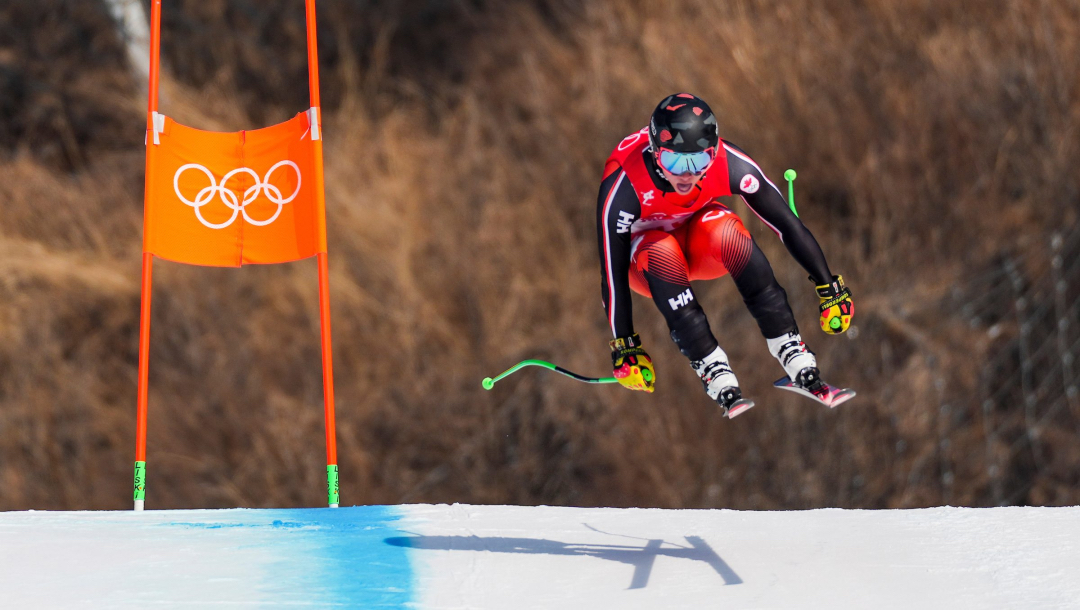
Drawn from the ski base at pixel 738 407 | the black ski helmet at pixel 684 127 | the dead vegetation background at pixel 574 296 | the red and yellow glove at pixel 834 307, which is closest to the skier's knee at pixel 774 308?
the red and yellow glove at pixel 834 307

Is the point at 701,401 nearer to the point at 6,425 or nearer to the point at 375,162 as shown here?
the point at 375,162

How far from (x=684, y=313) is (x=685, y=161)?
60 cm

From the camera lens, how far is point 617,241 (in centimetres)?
559

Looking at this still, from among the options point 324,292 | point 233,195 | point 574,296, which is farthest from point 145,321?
point 574,296

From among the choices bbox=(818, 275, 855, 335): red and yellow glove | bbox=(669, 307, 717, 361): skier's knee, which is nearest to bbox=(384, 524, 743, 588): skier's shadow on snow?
bbox=(669, 307, 717, 361): skier's knee

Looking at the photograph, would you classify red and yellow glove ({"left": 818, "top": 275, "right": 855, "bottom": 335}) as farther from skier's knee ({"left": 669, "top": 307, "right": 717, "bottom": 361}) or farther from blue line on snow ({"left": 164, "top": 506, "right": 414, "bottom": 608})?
blue line on snow ({"left": 164, "top": 506, "right": 414, "bottom": 608})

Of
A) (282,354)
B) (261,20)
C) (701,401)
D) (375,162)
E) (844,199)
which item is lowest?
(701,401)

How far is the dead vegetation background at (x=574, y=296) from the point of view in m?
11.0

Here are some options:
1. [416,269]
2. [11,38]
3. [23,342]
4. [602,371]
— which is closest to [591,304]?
[602,371]

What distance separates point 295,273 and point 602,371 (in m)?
2.87

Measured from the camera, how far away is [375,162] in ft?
42.2

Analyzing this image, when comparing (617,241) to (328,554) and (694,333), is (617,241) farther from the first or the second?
(328,554)

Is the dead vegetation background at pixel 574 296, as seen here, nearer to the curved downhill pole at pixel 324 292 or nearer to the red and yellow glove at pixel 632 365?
the curved downhill pole at pixel 324 292

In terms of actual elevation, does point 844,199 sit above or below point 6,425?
above
